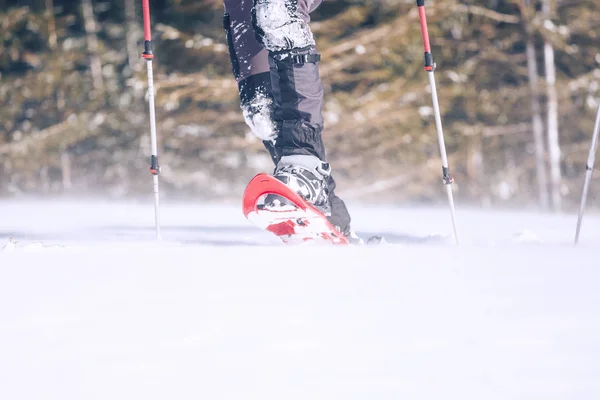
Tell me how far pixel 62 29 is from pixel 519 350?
13.0 metres

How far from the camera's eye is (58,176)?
46.9ft

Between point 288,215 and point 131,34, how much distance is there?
12.0m

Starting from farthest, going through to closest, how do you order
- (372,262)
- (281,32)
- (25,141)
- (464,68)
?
(25,141) < (464,68) < (281,32) < (372,262)

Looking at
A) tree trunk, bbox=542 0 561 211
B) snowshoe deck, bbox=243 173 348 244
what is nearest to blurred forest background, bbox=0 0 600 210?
tree trunk, bbox=542 0 561 211

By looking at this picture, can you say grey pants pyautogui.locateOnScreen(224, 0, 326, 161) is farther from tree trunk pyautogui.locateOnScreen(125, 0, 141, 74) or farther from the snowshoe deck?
tree trunk pyautogui.locateOnScreen(125, 0, 141, 74)

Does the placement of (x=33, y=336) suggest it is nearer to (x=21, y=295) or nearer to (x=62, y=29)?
(x=21, y=295)

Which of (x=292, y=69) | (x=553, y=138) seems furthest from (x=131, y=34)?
(x=292, y=69)

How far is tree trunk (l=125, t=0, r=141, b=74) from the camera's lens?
45.0ft

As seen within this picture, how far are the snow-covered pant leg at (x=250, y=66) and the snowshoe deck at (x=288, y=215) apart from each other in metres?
0.38

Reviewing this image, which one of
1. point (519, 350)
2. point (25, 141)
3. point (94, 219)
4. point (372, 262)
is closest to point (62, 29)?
point (25, 141)

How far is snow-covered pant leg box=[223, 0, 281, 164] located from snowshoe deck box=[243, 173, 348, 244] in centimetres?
38

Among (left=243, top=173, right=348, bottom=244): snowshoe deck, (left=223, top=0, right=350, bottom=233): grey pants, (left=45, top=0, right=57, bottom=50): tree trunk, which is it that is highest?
(left=45, top=0, right=57, bottom=50): tree trunk

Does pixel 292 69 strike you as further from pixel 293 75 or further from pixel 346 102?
pixel 346 102

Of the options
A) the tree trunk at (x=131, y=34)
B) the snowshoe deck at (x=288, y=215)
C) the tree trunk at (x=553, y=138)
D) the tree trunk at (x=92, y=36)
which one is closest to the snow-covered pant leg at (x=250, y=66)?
the snowshoe deck at (x=288, y=215)
